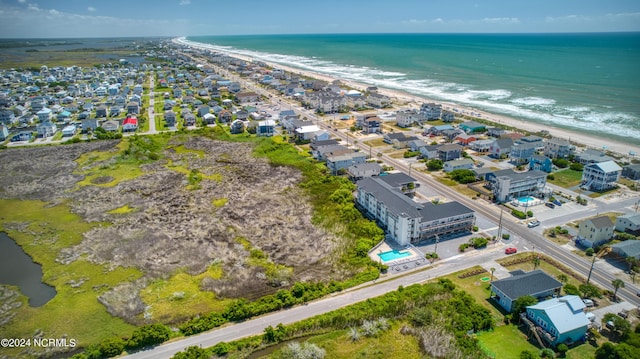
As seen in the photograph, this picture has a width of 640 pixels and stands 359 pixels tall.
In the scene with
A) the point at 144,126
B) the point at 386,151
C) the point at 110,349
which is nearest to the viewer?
the point at 110,349

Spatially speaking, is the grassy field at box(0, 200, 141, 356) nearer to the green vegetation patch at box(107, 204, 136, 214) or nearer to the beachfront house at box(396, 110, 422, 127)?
the green vegetation patch at box(107, 204, 136, 214)

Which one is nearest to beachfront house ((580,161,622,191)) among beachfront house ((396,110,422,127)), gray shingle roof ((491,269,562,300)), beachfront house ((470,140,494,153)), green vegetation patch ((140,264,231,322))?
beachfront house ((470,140,494,153))

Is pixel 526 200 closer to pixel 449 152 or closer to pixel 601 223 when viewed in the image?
pixel 601 223

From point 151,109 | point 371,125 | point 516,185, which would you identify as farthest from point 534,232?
point 151,109

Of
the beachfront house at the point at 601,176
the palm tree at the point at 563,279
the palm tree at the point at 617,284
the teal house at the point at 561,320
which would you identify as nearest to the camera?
the teal house at the point at 561,320

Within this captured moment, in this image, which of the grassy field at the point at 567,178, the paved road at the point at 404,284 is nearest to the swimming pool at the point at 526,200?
the paved road at the point at 404,284

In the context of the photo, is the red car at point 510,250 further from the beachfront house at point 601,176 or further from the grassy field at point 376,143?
the grassy field at point 376,143

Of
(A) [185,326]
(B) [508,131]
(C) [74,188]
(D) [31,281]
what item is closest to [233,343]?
(A) [185,326]

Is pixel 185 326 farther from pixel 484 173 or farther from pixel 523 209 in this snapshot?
pixel 484 173
